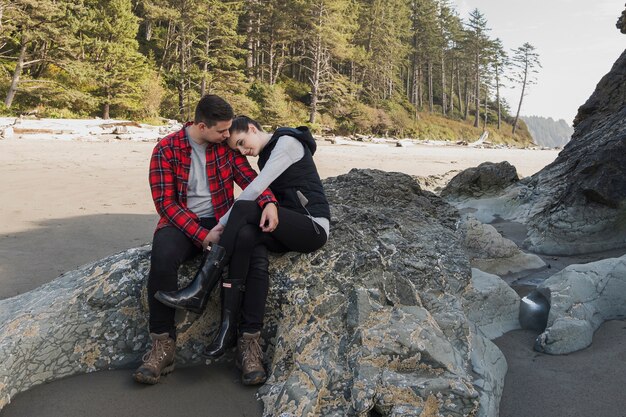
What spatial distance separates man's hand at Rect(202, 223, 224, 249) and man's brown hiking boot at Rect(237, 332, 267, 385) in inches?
22.2

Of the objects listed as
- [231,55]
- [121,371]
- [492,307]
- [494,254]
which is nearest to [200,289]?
[121,371]

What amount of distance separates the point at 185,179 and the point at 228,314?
3.02 ft

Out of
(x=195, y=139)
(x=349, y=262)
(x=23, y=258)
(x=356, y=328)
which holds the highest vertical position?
(x=195, y=139)

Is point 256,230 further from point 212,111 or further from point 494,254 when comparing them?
point 494,254

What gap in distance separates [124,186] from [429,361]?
8449mm

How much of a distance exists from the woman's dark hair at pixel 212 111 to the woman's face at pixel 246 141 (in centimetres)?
15

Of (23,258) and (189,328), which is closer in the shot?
(189,328)

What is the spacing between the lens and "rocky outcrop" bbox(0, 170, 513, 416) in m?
2.36

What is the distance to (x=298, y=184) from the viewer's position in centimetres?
320

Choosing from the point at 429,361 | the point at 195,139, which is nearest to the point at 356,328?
the point at 429,361

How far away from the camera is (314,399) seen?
235 centimetres

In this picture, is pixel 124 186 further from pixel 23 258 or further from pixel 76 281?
pixel 76 281

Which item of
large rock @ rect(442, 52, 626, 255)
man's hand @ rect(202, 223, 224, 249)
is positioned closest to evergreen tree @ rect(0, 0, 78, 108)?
large rock @ rect(442, 52, 626, 255)

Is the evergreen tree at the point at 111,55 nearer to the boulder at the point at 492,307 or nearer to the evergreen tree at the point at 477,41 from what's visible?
the boulder at the point at 492,307
